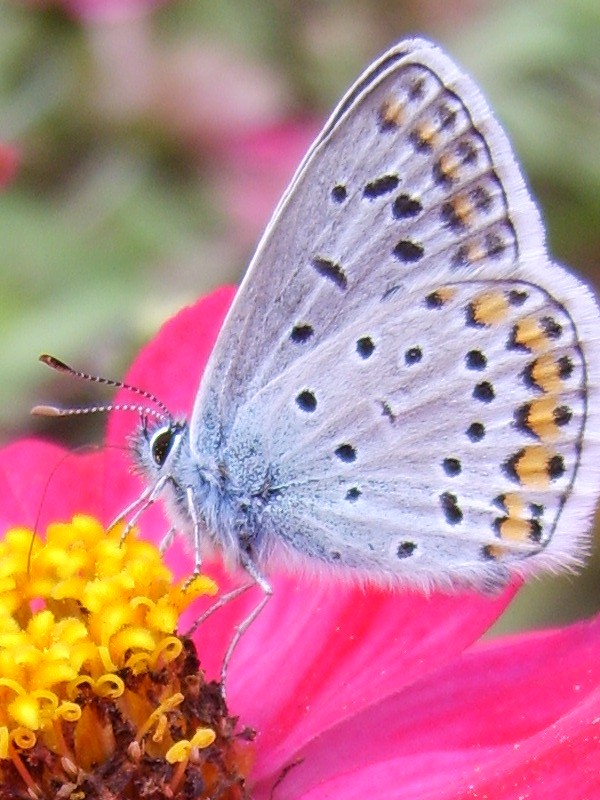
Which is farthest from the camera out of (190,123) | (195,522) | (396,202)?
(190,123)

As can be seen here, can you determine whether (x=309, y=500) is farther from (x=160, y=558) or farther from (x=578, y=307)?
(x=578, y=307)

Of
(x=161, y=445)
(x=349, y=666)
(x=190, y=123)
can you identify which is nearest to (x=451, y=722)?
(x=349, y=666)

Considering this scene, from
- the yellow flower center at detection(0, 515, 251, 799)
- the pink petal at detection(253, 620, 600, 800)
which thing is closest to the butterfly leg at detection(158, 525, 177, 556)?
the yellow flower center at detection(0, 515, 251, 799)

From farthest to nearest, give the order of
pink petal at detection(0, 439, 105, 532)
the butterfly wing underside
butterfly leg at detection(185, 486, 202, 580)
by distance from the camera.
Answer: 1. pink petal at detection(0, 439, 105, 532)
2. butterfly leg at detection(185, 486, 202, 580)
3. the butterfly wing underside

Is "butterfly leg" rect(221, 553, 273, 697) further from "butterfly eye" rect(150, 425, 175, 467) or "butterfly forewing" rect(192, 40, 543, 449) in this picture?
"butterfly forewing" rect(192, 40, 543, 449)

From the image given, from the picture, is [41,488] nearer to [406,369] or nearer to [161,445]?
[161,445]

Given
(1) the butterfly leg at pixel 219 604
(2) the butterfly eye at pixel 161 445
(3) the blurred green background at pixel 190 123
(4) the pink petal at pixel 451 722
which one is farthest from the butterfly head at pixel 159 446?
(3) the blurred green background at pixel 190 123

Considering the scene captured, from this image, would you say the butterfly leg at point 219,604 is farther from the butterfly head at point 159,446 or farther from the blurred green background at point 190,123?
the blurred green background at point 190,123
